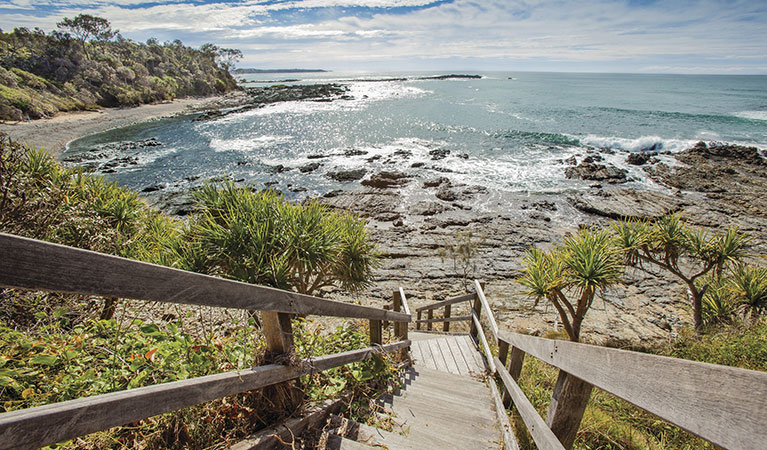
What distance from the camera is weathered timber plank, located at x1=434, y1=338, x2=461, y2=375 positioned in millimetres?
5832

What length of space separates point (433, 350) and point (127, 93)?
71.2 metres

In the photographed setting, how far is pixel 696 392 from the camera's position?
88 centimetres

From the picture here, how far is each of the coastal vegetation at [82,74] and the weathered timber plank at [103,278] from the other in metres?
52.5

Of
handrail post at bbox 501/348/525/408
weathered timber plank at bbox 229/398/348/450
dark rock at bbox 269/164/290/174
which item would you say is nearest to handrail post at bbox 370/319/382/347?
weathered timber plank at bbox 229/398/348/450

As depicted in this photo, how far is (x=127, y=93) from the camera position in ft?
184

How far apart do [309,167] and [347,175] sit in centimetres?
432

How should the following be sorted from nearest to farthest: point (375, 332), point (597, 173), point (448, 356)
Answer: point (375, 332), point (448, 356), point (597, 173)

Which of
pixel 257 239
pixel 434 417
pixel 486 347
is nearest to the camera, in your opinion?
pixel 434 417

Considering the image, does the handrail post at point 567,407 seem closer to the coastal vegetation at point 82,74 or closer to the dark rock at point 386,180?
the dark rock at point 386,180

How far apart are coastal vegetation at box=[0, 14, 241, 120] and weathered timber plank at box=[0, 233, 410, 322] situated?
5246 centimetres

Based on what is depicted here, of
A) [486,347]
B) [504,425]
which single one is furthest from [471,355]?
[504,425]

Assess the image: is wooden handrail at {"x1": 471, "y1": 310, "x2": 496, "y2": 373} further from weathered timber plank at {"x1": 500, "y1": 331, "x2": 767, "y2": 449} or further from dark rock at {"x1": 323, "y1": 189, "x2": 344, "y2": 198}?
dark rock at {"x1": 323, "y1": 189, "x2": 344, "y2": 198}

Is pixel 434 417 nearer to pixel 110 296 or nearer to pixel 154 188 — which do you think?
pixel 110 296

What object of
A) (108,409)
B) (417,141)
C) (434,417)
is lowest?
(434,417)
